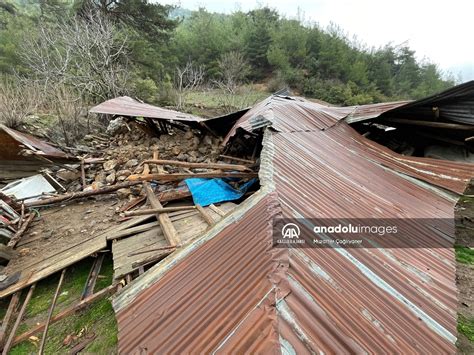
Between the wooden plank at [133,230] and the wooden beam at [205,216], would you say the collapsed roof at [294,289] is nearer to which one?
the wooden beam at [205,216]

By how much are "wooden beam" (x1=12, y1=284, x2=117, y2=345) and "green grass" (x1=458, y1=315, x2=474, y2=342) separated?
382 cm

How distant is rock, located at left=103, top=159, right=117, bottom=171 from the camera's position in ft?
19.8

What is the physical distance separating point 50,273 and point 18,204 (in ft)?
7.57

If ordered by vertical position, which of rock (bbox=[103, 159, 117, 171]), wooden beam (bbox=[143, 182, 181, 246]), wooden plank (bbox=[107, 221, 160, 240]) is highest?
rock (bbox=[103, 159, 117, 171])

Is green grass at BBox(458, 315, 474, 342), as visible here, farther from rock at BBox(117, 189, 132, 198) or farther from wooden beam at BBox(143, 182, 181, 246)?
rock at BBox(117, 189, 132, 198)

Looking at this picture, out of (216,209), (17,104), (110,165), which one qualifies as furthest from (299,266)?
(17,104)

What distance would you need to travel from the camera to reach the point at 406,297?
4.74ft

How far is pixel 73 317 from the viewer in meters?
3.01

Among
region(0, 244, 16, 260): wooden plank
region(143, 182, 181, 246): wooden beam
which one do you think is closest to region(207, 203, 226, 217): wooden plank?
region(143, 182, 181, 246): wooden beam

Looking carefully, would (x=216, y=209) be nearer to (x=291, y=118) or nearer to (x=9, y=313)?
(x=291, y=118)

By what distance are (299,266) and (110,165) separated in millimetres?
5878

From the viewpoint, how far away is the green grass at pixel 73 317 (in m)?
2.69

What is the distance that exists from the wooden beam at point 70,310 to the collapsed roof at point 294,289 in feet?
5.78

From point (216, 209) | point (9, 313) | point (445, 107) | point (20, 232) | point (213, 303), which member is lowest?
point (9, 313)
